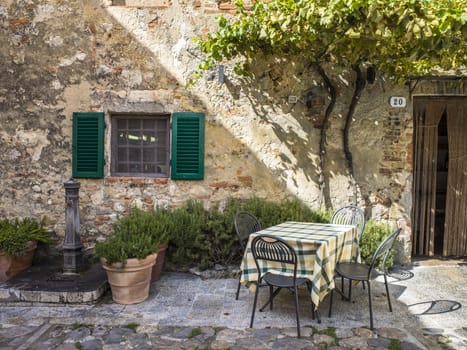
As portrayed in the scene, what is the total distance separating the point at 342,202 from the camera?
5254 millimetres

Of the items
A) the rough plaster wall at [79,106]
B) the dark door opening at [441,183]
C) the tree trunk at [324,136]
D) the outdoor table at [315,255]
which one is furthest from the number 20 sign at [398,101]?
the outdoor table at [315,255]

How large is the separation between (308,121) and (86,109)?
3.14 m

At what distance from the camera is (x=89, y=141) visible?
521cm

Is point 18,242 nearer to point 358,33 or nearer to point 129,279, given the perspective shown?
point 129,279

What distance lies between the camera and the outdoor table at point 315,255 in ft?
11.1

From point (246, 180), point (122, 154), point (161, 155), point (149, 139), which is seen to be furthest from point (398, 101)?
point (122, 154)

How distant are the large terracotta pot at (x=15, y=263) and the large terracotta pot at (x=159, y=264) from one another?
1.65 metres

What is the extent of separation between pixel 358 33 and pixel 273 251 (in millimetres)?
2355

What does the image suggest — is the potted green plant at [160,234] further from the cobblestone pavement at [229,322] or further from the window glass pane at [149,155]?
the window glass pane at [149,155]

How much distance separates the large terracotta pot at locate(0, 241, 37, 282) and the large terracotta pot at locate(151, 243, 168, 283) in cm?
165

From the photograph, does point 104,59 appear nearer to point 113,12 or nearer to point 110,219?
point 113,12

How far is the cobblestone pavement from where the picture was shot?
10.3 ft

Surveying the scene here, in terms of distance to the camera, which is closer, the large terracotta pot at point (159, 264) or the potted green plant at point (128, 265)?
the potted green plant at point (128, 265)

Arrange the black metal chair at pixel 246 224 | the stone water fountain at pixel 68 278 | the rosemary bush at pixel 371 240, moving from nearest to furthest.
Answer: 1. the stone water fountain at pixel 68 278
2. the black metal chair at pixel 246 224
3. the rosemary bush at pixel 371 240
